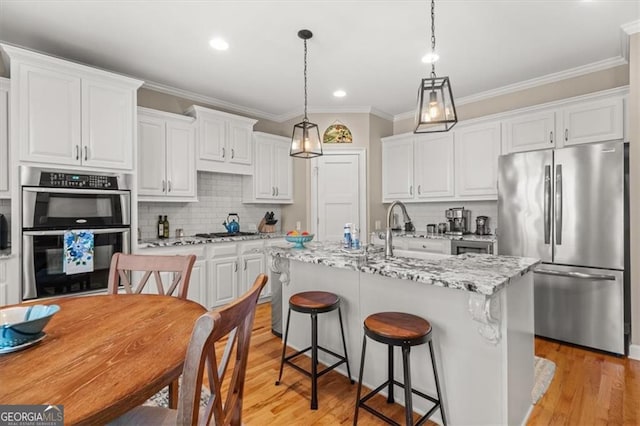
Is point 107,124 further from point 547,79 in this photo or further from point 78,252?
point 547,79

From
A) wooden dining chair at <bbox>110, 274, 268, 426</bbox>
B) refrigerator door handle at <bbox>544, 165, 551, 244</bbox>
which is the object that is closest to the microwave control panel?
wooden dining chair at <bbox>110, 274, 268, 426</bbox>

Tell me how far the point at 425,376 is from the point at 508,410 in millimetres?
432

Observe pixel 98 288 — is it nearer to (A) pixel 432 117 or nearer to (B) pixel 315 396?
(B) pixel 315 396

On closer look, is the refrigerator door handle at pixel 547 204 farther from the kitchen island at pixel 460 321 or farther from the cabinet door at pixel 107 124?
the cabinet door at pixel 107 124

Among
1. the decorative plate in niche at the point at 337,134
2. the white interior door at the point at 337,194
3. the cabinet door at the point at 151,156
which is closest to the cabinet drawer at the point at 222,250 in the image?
the cabinet door at the point at 151,156

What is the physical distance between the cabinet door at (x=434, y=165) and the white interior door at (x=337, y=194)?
0.84 metres

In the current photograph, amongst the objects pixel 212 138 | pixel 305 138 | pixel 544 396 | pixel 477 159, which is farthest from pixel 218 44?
pixel 544 396

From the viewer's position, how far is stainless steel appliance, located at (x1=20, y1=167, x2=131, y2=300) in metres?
2.53

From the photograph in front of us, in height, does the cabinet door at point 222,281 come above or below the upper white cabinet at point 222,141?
below

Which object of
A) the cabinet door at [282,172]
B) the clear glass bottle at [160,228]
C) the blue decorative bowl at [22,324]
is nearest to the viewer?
the blue decorative bowl at [22,324]

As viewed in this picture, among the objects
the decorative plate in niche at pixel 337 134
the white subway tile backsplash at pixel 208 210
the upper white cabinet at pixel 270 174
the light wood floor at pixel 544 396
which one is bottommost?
the light wood floor at pixel 544 396

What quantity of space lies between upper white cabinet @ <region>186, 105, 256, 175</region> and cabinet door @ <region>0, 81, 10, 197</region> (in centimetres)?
168

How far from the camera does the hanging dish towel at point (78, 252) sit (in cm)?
267

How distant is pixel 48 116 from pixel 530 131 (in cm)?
471
